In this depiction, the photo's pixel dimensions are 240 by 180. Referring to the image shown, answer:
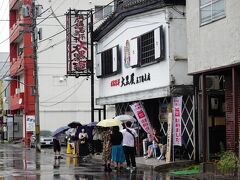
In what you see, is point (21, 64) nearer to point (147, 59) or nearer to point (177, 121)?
point (147, 59)

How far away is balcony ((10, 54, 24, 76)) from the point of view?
181 feet

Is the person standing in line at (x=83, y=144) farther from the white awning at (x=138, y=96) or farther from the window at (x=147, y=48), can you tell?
the window at (x=147, y=48)

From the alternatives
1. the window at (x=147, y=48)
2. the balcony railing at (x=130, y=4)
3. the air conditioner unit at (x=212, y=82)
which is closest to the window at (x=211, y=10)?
the air conditioner unit at (x=212, y=82)

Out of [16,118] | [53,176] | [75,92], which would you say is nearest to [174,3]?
[53,176]

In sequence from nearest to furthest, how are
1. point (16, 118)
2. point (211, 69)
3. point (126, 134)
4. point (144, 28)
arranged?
1. point (211, 69)
2. point (126, 134)
3. point (144, 28)
4. point (16, 118)

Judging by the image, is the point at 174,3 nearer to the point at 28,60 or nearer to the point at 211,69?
the point at 211,69

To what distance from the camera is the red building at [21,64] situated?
5241 centimetres

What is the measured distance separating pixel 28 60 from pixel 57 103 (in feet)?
19.0

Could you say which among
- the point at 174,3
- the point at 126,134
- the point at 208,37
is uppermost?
the point at 174,3

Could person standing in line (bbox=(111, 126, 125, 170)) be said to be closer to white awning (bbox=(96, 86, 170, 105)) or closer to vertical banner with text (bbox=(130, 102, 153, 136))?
white awning (bbox=(96, 86, 170, 105))

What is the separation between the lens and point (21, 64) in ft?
180

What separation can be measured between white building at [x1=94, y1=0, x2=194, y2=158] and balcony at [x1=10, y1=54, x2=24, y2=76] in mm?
24496

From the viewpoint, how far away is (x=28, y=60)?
174 ft

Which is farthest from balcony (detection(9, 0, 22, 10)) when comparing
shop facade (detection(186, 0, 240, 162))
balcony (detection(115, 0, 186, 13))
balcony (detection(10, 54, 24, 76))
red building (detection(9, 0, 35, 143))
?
shop facade (detection(186, 0, 240, 162))
